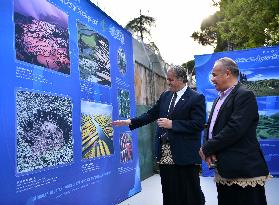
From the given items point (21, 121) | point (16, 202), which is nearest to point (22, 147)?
point (21, 121)

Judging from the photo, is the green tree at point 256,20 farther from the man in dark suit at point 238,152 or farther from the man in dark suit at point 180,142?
the man in dark suit at point 238,152

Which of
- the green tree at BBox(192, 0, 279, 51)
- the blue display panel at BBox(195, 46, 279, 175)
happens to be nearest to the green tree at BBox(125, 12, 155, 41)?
the green tree at BBox(192, 0, 279, 51)

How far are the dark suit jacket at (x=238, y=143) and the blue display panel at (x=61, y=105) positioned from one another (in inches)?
50.8

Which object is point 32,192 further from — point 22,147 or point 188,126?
point 188,126

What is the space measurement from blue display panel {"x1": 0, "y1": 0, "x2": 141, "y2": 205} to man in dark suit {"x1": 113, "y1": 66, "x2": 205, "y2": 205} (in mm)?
736

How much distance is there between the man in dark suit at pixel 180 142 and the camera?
140 inches

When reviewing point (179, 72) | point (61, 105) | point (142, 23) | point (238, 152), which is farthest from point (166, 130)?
point (142, 23)

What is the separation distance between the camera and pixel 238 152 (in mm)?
2615

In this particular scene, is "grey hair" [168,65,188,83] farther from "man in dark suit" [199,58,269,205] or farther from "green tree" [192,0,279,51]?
"green tree" [192,0,279,51]

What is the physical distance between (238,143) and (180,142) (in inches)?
39.7

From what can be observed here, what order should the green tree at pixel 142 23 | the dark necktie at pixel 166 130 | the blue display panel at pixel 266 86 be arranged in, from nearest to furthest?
the dark necktie at pixel 166 130 → the blue display panel at pixel 266 86 → the green tree at pixel 142 23

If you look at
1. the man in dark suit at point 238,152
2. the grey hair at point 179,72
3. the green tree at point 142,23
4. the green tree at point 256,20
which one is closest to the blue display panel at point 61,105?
the grey hair at point 179,72

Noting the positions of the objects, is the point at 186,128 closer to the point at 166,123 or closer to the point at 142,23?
the point at 166,123

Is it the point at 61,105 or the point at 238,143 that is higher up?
the point at 61,105
